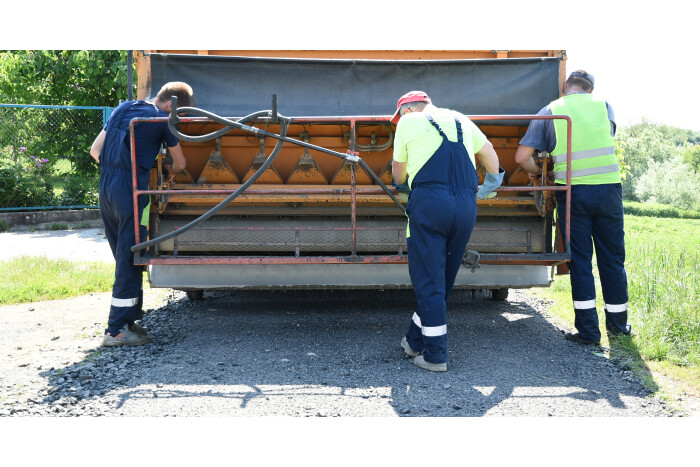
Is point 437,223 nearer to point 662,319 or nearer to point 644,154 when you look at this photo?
point 662,319

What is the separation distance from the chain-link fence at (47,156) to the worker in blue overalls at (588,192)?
10.1 m

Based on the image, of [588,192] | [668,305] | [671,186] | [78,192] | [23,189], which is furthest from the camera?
[671,186]

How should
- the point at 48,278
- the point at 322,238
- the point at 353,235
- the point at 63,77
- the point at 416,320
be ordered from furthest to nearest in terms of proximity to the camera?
the point at 63,77 → the point at 48,278 → the point at 322,238 → the point at 353,235 → the point at 416,320

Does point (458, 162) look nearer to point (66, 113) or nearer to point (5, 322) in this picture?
point (5, 322)

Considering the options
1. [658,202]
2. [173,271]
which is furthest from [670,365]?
[658,202]

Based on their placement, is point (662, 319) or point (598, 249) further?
point (598, 249)

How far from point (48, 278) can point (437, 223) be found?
4724 millimetres

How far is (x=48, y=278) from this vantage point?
22.5 ft

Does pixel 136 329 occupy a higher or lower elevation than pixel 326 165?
lower

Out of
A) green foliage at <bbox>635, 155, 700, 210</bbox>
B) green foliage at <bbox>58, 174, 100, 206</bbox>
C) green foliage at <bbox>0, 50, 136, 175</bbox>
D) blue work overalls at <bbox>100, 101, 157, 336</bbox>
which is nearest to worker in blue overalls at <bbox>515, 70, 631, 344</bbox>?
blue work overalls at <bbox>100, 101, 157, 336</bbox>

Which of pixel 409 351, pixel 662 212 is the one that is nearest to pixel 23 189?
pixel 409 351

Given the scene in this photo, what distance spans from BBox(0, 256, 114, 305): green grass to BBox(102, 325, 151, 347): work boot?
202 cm

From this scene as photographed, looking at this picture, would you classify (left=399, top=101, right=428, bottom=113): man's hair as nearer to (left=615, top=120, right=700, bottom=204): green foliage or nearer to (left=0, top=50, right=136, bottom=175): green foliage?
(left=0, top=50, right=136, bottom=175): green foliage

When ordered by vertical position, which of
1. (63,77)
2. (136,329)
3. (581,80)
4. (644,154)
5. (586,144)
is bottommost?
(136,329)
